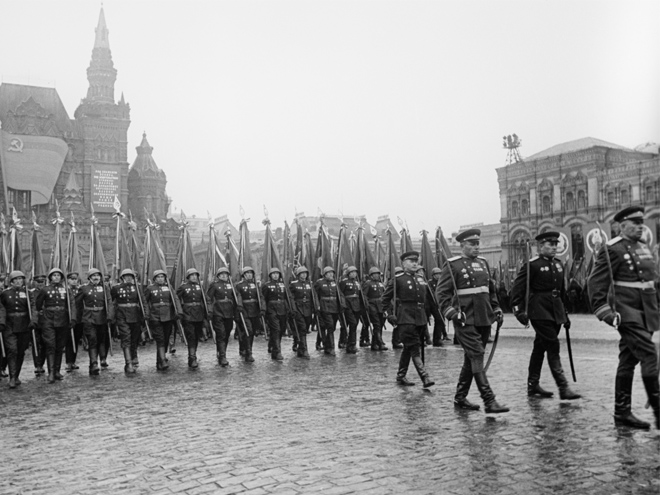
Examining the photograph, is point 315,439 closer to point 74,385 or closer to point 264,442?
point 264,442

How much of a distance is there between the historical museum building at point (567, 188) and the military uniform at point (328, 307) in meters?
25.6

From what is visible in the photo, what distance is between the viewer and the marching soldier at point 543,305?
7.14 m

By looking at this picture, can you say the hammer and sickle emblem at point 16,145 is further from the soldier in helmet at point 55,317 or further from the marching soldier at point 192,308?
the soldier in helmet at point 55,317

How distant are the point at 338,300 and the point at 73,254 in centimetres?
726

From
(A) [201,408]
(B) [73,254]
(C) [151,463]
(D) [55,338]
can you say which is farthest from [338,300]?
(C) [151,463]

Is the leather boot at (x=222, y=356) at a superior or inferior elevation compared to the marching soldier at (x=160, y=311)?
inferior

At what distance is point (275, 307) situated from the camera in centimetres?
1294

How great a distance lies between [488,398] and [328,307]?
277 inches

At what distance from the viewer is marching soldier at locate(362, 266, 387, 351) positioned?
44.5 ft

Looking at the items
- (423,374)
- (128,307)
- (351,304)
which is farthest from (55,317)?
(423,374)

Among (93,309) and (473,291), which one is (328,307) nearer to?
(93,309)

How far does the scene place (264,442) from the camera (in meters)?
5.75

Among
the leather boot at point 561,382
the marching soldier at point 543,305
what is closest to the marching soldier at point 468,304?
the marching soldier at point 543,305

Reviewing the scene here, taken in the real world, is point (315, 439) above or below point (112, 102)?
below
